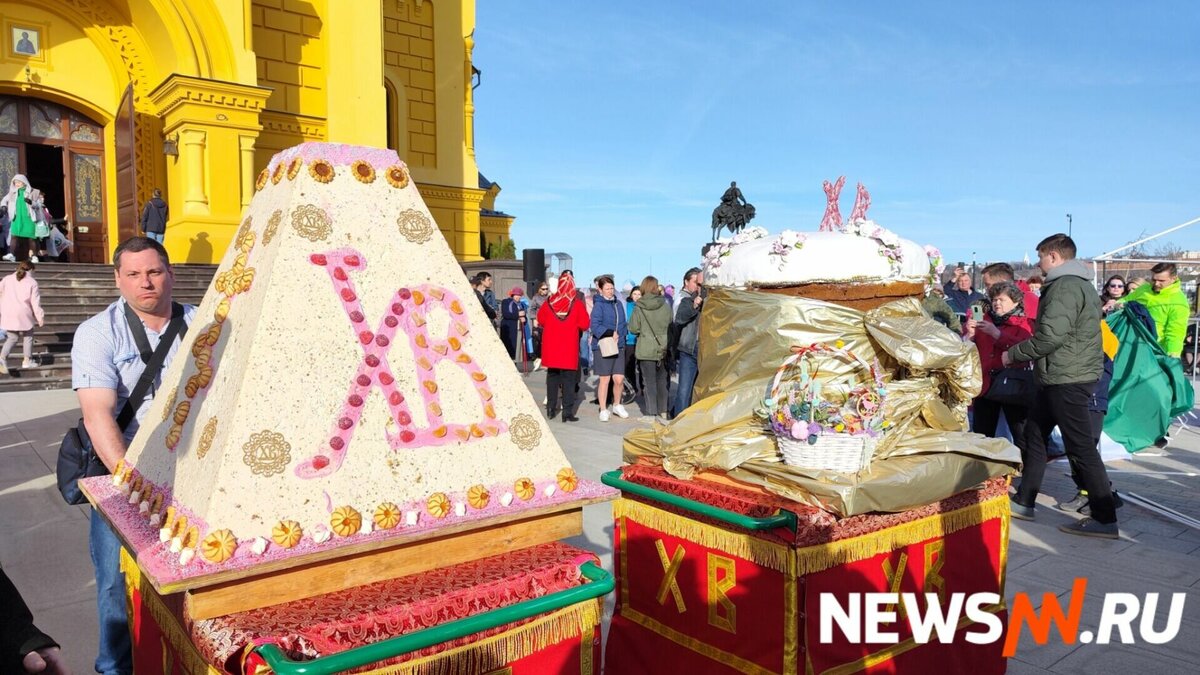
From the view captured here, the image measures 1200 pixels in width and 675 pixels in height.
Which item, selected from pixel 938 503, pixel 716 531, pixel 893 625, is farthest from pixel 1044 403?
pixel 716 531

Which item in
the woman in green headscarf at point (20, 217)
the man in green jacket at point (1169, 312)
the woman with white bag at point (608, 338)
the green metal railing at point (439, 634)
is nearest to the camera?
the green metal railing at point (439, 634)

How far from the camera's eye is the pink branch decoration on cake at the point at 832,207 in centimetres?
375

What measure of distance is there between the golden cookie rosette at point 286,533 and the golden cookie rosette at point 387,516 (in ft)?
0.57

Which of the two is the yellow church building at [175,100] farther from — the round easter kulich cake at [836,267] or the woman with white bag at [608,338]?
the round easter kulich cake at [836,267]

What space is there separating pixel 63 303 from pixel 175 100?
417cm

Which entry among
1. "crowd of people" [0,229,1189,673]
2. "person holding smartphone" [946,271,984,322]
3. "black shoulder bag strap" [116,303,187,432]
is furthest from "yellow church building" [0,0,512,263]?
"black shoulder bag strap" [116,303,187,432]

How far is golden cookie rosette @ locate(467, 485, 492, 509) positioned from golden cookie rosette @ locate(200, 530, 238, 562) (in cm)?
56

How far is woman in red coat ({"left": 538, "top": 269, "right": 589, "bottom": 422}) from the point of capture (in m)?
9.18

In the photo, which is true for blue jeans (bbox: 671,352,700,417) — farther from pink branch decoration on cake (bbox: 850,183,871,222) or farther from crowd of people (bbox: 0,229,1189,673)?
pink branch decoration on cake (bbox: 850,183,871,222)

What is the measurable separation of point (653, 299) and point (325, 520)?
7.66 meters

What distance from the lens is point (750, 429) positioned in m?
3.21

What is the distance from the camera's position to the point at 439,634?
5.65 feet

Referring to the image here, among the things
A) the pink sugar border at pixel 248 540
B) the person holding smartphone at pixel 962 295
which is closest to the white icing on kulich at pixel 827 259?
the pink sugar border at pixel 248 540

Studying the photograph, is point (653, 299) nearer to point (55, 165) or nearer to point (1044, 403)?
point (1044, 403)
